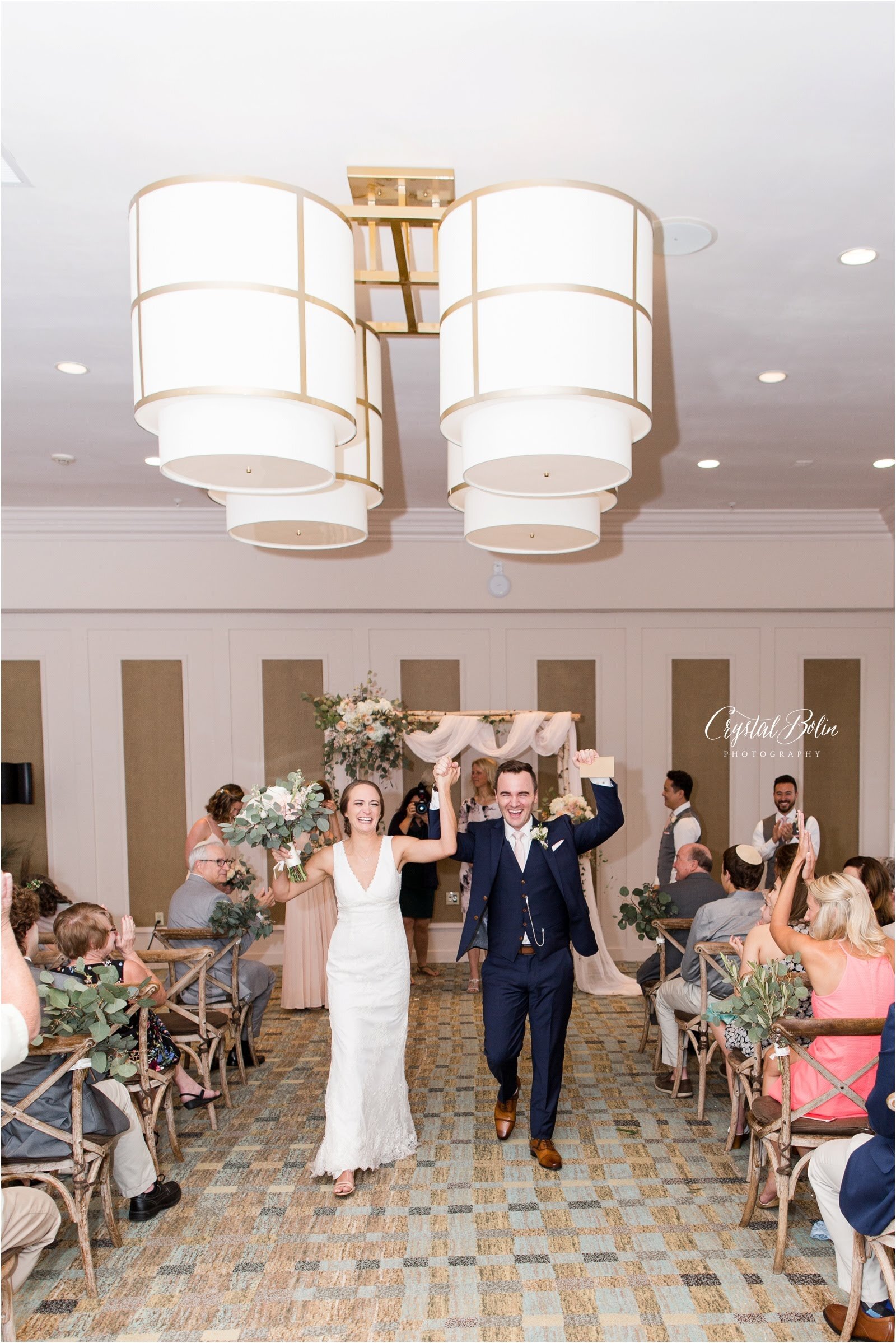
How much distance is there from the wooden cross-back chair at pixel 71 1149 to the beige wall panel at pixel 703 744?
20.3ft

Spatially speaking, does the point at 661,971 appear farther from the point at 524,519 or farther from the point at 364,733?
the point at 524,519

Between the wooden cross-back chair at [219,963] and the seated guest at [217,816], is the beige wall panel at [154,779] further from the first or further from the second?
the wooden cross-back chair at [219,963]

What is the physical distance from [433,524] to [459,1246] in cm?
580

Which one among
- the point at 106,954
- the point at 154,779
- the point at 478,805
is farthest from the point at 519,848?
the point at 154,779

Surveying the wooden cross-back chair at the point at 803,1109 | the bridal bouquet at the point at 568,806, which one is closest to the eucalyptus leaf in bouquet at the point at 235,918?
the bridal bouquet at the point at 568,806

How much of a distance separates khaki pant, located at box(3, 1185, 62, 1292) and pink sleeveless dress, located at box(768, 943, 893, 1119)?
2606 mm

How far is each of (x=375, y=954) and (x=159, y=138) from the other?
128 inches

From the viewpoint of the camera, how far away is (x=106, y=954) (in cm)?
400

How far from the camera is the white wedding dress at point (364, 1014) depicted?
13.5 feet

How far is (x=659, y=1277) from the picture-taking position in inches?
135

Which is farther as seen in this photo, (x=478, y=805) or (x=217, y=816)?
(x=478, y=805)

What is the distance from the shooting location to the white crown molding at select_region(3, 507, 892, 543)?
8.02 metres

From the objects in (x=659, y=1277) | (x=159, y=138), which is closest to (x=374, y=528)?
(x=159, y=138)

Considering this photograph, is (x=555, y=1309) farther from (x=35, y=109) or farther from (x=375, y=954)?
(x=35, y=109)
